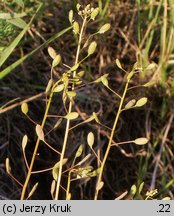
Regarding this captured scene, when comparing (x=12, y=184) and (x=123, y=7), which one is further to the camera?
(x=123, y=7)

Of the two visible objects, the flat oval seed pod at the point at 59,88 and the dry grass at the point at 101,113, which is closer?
the flat oval seed pod at the point at 59,88

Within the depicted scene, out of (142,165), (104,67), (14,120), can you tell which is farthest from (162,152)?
(14,120)

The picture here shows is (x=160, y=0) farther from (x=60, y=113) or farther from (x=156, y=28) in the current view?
(x=60, y=113)

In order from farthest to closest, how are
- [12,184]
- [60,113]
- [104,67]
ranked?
[104,67]
[60,113]
[12,184]

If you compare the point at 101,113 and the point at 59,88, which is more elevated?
the point at 59,88

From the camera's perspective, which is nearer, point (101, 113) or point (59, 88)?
point (59, 88)

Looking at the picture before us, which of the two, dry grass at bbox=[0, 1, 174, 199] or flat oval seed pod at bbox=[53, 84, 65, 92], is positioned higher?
flat oval seed pod at bbox=[53, 84, 65, 92]

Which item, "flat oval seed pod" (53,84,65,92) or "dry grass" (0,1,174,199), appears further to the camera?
"dry grass" (0,1,174,199)

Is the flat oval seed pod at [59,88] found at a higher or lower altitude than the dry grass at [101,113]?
higher

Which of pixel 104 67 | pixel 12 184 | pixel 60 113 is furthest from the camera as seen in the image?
pixel 104 67

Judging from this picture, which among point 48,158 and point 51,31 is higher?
point 51,31

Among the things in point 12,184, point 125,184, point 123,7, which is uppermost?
point 123,7
